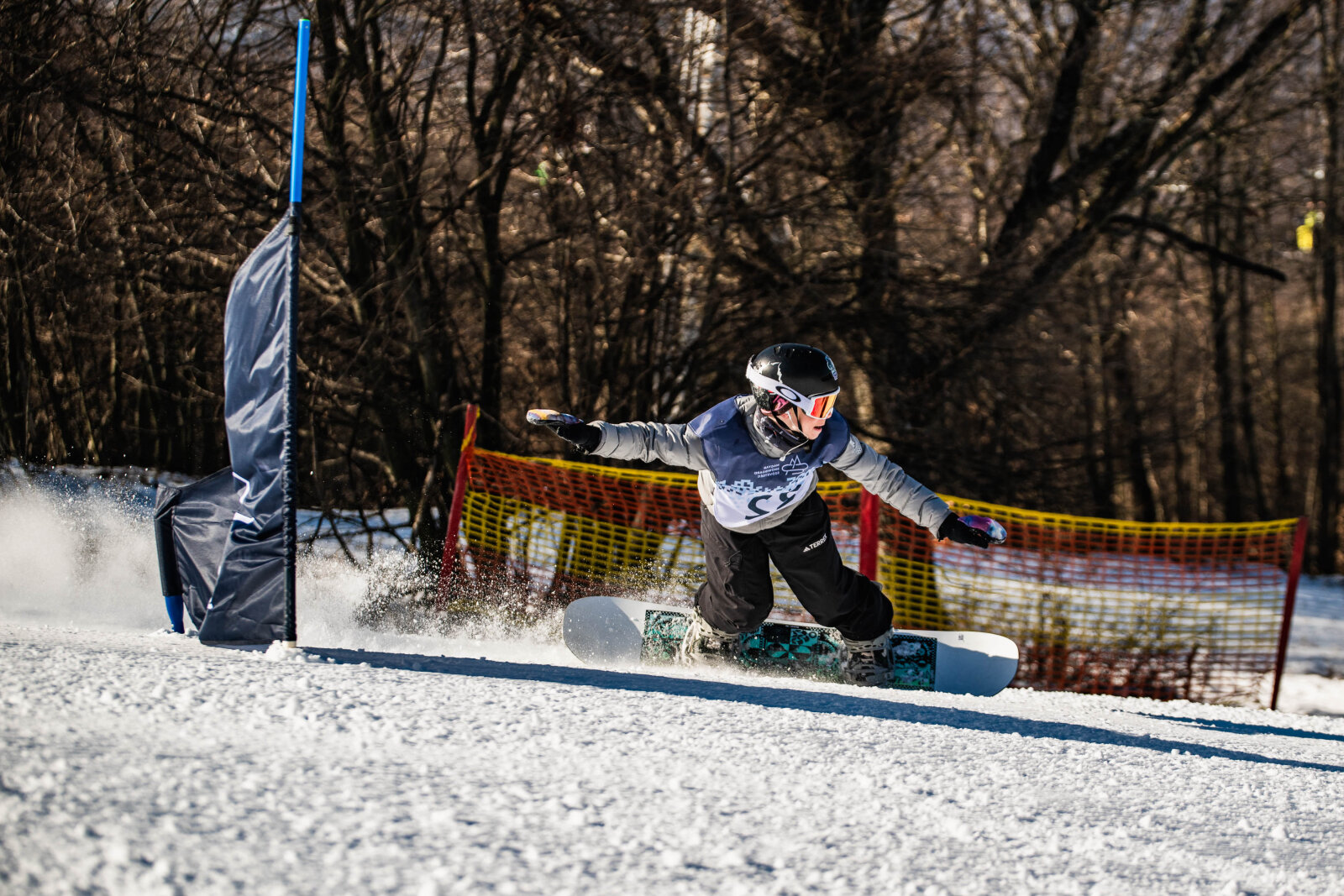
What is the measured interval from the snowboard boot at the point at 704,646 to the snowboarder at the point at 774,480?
15 cm

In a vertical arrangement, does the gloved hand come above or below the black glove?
above

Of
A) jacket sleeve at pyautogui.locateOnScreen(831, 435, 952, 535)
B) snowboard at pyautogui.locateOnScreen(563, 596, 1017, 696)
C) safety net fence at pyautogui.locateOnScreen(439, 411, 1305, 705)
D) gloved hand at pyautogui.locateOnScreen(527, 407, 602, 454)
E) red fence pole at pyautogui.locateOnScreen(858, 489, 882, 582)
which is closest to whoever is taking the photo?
gloved hand at pyautogui.locateOnScreen(527, 407, 602, 454)

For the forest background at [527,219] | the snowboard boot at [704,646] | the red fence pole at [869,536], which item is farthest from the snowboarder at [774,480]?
the forest background at [527,219]

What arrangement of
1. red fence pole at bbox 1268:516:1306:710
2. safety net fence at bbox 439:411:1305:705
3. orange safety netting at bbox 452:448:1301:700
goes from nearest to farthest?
red fence pole at bbox 1268:516:1306:710 → safety net fence at bbox 439:411:1305:705 → orange safety netting at bbox 452:448:1301:700

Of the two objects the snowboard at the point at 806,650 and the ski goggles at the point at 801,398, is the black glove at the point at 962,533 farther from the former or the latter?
the snowboard at the point at 806,650

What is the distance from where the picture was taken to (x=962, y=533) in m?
4.27

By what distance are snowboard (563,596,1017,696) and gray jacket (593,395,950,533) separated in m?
0.98

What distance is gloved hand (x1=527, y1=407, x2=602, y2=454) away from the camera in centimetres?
397

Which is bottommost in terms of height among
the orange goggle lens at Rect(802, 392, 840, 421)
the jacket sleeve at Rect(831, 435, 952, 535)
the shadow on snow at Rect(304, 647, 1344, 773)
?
the shadow on snow at Rect(304, 647, 1344, 773)

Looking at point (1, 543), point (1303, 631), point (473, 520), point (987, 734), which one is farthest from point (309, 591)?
point (1303, 631)

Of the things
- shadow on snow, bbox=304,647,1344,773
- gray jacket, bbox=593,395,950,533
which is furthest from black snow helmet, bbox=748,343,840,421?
shadow on snow, bbox=304,647,1344,773

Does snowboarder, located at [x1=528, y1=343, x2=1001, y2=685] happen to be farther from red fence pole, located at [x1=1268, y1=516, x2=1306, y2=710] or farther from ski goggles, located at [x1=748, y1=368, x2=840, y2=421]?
red fence pole, located at [x1=1268, y1=516, x2=1306, y2=710]

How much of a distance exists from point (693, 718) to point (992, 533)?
6.13 ft

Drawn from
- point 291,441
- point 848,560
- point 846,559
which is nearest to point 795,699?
point 291,441
